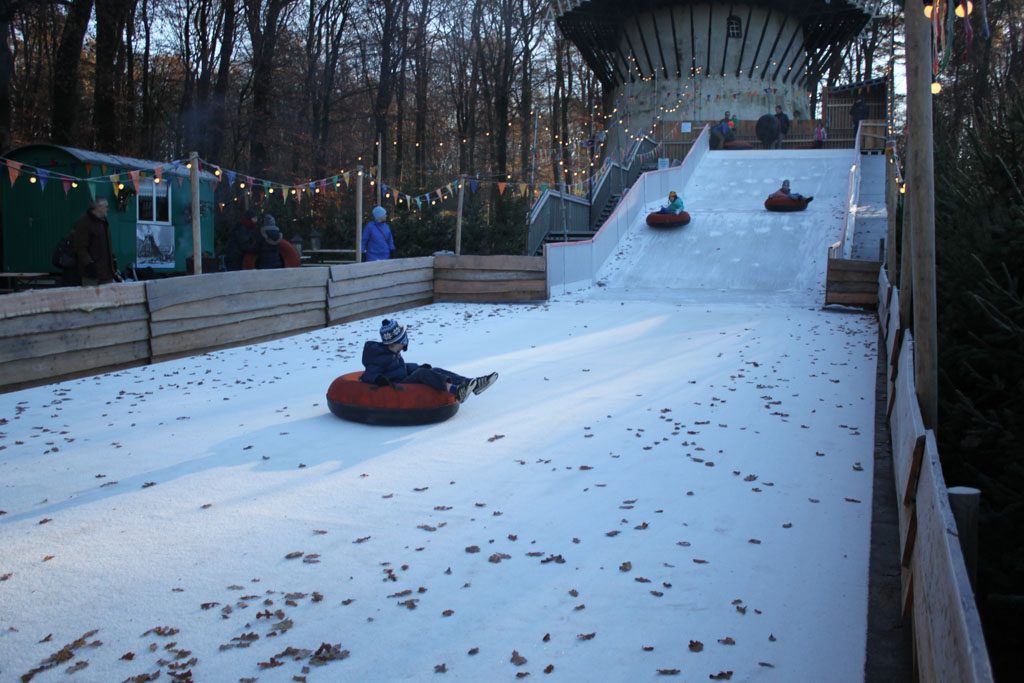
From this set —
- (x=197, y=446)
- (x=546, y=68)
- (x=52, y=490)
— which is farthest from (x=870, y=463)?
(x=546, y=68)

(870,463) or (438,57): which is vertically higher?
(438,57)

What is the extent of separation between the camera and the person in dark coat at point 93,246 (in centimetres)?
1080

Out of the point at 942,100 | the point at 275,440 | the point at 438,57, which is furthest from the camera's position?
the point at 438,57

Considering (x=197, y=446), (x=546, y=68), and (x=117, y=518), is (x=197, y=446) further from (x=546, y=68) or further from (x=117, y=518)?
(x=546, y=68)

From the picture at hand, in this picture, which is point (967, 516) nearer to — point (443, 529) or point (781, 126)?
point (443, 529)

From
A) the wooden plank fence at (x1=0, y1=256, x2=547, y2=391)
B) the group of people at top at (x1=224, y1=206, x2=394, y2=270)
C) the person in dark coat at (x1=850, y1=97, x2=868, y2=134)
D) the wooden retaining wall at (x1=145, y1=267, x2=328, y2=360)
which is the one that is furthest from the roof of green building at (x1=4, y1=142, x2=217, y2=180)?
the person in dark coat at (x1=850, y1=97, x2=868, y2=134)

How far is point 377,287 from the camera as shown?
15.3 m

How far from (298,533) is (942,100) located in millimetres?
34013

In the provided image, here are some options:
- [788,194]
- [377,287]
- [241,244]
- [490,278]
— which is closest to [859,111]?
[788,194]

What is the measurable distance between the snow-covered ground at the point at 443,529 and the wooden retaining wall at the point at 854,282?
5670 millimetres

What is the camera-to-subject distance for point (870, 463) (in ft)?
21.6

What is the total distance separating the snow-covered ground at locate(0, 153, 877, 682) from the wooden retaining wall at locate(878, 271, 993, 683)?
0.51 m

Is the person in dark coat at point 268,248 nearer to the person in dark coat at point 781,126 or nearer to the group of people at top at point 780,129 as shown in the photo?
the group of people at top at point 780,129

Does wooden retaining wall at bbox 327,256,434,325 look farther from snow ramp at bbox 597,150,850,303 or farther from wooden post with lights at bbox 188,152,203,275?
snow ramp at bbox 597,150,850,303
